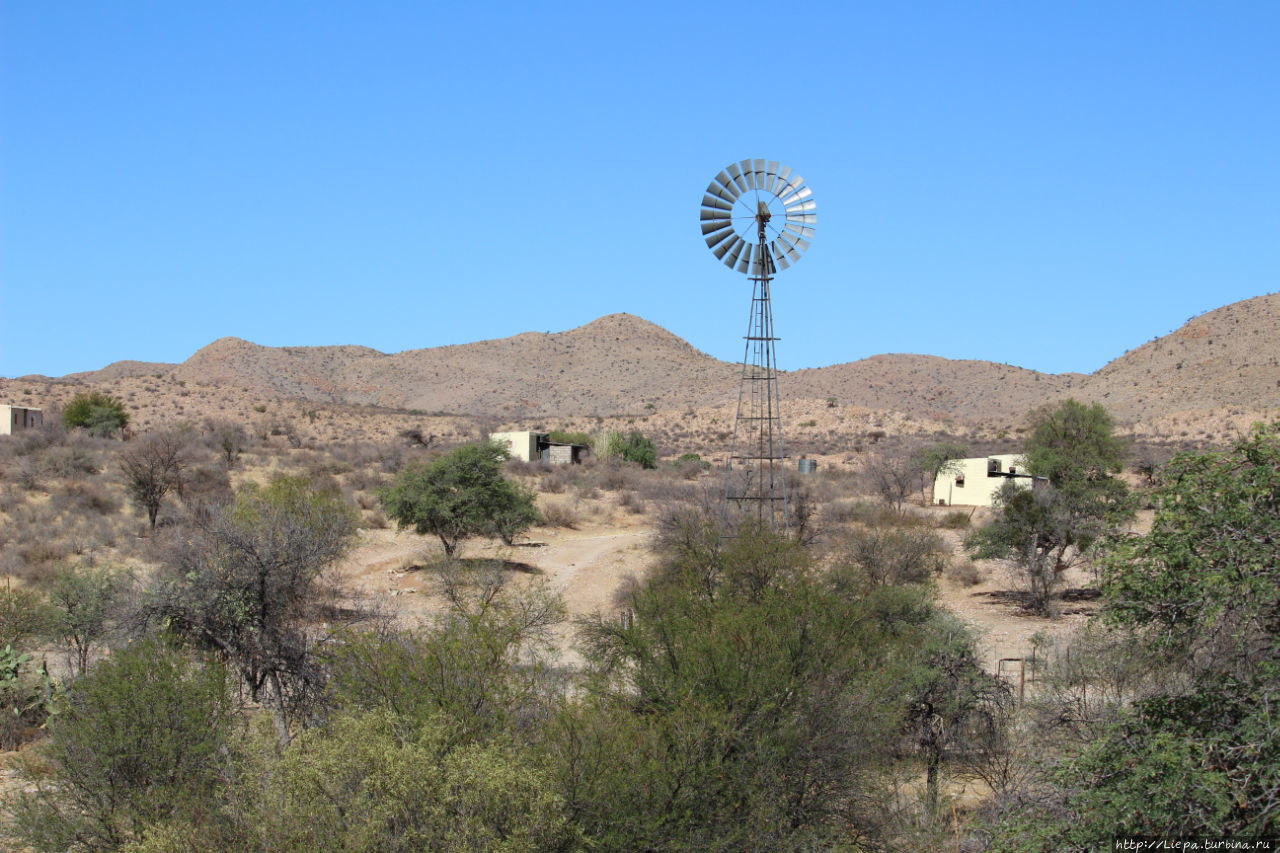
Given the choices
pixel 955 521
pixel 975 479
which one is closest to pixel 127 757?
pixel 955 521

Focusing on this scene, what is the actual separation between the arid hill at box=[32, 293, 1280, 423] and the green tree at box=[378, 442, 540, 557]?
58.2 metres

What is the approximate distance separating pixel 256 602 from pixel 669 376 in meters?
110

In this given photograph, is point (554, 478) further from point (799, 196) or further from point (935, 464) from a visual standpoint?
point (799, 196)

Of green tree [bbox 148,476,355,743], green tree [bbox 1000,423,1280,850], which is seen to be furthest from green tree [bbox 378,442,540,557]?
green tree [bbox 1000,423,1280,850]

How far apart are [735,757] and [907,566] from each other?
17093mm

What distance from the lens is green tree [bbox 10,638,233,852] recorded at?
9836mm

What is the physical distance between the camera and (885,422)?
79438mm

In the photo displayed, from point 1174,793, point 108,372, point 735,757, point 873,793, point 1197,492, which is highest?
point 108,372

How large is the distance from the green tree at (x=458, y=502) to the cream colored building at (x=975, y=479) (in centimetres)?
2062

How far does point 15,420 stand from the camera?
2045 inches

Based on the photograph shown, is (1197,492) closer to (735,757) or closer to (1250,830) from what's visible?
(1250,830)

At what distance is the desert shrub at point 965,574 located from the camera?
3031 cm

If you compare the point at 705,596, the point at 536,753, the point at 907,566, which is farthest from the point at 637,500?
the point at 536,753

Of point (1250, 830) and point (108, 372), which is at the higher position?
point (108, 372)
